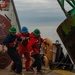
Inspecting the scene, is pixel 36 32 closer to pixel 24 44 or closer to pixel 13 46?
pixel 24 44

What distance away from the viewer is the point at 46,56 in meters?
14.3

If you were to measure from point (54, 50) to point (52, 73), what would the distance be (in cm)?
205

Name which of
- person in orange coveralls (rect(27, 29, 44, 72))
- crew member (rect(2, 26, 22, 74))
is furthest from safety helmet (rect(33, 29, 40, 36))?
crew member (rect(2, 26, 22, 74))

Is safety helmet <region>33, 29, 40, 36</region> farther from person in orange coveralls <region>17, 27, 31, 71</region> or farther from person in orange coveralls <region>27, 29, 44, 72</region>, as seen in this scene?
person in orange coveralls <region>17, 27, 31, 71</region>

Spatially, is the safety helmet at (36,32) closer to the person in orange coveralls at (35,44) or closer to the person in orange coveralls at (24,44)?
the person in orange coveralls at (35,44)

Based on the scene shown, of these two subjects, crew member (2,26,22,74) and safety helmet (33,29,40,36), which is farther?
safety helmet (33,29,40,36)

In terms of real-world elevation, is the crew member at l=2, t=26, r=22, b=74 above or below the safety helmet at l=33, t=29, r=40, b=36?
below

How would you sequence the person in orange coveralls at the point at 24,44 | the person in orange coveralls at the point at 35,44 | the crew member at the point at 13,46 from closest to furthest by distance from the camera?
1. the crew member at the point at 13,46
2. the person in orange coveralls at the point at 24,44
3. the person in orange coveralls at the point at 35,44

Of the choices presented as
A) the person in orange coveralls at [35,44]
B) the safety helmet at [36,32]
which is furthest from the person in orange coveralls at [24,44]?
the safety helmet at [36,32]

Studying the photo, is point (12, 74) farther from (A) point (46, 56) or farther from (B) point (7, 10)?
(B) point (7, 10)

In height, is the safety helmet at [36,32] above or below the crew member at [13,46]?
above

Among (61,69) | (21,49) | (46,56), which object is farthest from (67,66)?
(21,49)

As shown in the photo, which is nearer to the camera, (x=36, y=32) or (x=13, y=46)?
(x=13, y=46)

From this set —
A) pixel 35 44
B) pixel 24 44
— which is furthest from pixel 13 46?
pixel 35 44
